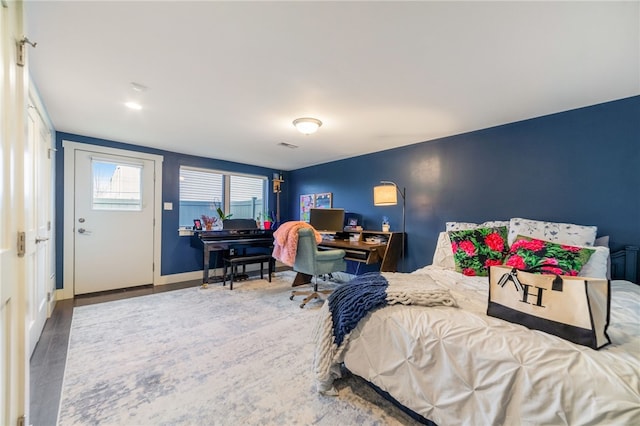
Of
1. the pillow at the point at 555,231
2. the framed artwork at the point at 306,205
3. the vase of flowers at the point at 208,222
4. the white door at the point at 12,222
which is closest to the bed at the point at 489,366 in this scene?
the pillow at the point at 555,231

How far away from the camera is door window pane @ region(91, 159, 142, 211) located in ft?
11.8

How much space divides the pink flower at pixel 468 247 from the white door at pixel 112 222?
422 cm

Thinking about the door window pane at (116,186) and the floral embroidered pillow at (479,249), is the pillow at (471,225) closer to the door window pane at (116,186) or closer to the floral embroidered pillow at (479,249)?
the floral embroidered pillow at (479,249)

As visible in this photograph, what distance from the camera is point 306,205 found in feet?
17.3

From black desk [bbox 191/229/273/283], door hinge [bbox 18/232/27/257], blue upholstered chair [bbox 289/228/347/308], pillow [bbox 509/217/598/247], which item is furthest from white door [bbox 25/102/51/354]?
pillow [bbox 509/217/598/247]

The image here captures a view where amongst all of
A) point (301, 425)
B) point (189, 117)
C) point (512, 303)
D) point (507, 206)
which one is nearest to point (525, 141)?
point (507, 206)

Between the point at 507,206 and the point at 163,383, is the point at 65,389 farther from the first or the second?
the point at 507,206

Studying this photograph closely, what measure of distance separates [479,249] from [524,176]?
1.04 metres

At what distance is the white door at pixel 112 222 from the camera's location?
3465 millimetres

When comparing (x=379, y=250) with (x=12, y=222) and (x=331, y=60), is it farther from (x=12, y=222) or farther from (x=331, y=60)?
(x=12, y=222)

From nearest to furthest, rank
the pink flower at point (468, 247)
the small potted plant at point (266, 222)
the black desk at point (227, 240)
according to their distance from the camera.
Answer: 1. the pink flower at point (468, 247)
2. the black desk at point (227, 240)
3. the small potted plant at point (266, 222)

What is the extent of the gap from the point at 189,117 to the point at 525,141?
353 centimetres

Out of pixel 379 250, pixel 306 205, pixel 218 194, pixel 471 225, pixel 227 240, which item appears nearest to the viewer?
pixel 471 225

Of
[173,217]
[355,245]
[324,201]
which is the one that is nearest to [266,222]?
[324,201]
